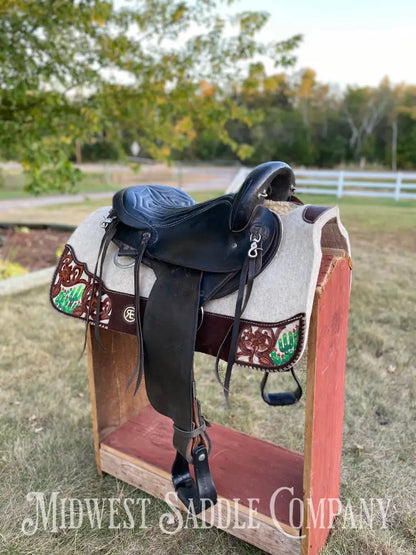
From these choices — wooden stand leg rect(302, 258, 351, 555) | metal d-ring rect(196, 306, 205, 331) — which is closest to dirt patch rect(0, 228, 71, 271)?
metal d-ring rect(196, 306, 205, 331)

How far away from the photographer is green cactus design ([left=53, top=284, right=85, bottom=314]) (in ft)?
4.97

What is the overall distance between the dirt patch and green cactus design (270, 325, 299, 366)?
4.11 meters

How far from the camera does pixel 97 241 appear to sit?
157 cm

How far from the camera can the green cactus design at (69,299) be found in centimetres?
151

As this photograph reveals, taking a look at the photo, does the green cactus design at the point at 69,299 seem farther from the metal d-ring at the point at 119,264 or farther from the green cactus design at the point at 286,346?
the green cactus design at the point at 286,346

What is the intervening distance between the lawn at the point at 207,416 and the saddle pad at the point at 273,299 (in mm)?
749

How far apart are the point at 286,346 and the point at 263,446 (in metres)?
0.86

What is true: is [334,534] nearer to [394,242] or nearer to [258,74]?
[258,74]

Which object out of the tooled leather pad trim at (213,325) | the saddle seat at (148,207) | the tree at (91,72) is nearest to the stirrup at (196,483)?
the tooled leather pad trim at (213,325)

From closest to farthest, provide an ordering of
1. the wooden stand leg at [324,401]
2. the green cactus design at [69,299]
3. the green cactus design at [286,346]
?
1. the green cactus design at [286,346]
2. the wooden stand leg at [324,401]
3. the green cactus design at [69,299]

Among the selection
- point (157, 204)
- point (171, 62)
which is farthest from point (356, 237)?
point (157, 204)

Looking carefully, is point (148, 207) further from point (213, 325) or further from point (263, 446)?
point (263, 446)

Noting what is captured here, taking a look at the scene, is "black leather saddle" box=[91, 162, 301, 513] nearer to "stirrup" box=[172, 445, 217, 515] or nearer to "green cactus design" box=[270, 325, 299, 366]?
"stirrup" box=[172, 445, 217, 515]

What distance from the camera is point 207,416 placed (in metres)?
2.20
